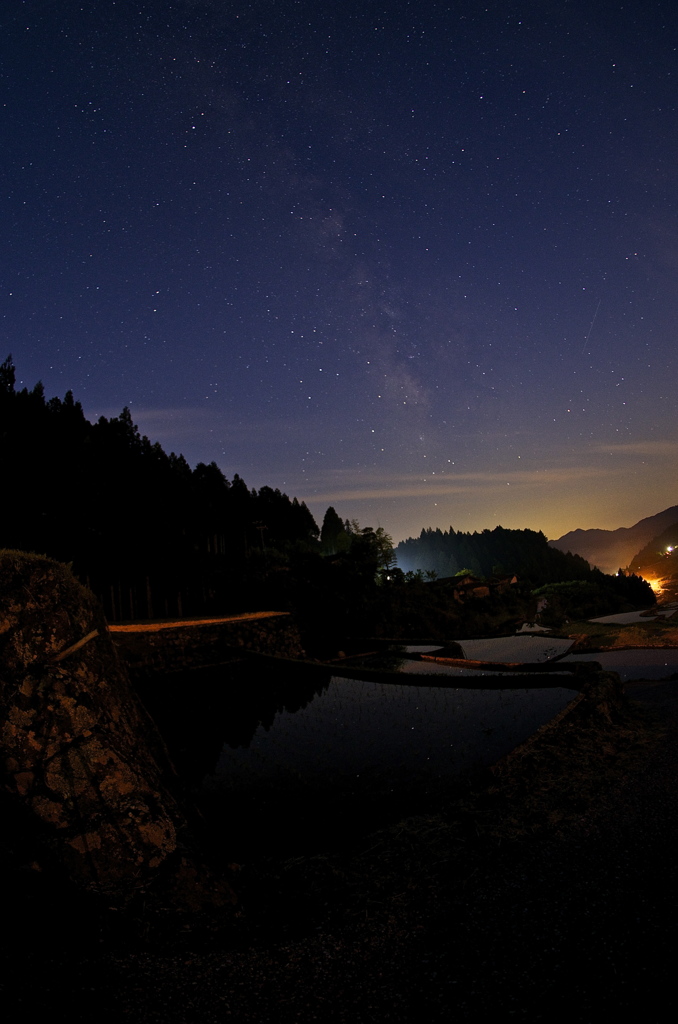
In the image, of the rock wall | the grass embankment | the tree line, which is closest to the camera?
the rock wall

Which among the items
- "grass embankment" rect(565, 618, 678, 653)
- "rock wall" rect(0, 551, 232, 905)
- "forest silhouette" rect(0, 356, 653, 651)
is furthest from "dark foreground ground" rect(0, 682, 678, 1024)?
"grass embankment" rect(565, 618, 678, 653)

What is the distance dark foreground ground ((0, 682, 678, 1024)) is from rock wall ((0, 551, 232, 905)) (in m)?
0.47

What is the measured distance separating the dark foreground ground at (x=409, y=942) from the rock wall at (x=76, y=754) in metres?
0.47

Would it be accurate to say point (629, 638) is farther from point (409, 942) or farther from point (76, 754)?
point (76, 754)

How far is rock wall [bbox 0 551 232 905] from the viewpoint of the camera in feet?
16.6

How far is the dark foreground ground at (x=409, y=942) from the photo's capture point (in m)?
3.63

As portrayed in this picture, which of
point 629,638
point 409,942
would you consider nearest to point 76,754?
point 409,942

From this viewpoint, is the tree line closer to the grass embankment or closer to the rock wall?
the rock wall

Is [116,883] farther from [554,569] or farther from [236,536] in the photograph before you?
[554,569]

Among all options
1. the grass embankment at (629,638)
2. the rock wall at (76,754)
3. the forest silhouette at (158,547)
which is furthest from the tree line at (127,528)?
the grass embankment at (629,638)

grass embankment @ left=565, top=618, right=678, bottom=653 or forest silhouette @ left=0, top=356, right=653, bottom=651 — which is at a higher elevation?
forest silhouette @ left=0, top=356, right=653, bottom=651

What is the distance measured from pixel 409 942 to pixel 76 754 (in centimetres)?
420

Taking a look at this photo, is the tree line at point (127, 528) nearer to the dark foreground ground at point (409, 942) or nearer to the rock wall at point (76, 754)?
the rock wall at point (76, 754)

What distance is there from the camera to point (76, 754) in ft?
18.0
